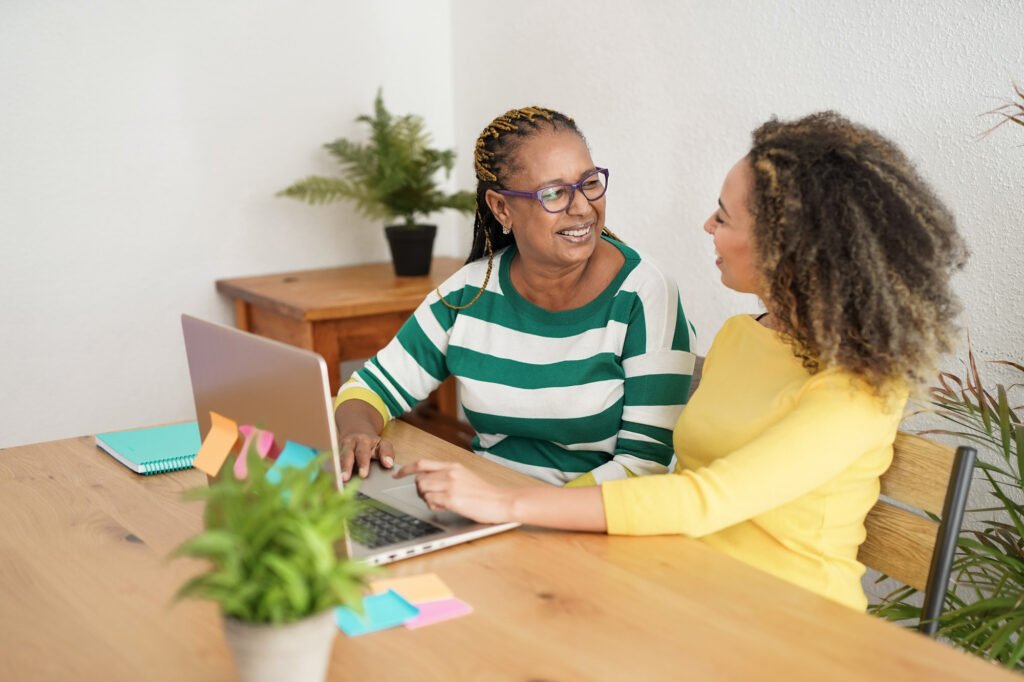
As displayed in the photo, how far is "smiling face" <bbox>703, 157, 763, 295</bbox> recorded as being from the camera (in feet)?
4.48

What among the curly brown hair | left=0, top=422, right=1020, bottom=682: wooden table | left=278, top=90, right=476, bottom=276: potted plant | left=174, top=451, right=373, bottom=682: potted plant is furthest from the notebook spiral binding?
left=278, top=90, right=476, bottom=276: potted plant

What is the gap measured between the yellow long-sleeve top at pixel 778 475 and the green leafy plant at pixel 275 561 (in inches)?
21.4

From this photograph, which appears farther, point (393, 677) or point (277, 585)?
point (393, 677)

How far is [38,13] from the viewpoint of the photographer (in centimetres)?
274

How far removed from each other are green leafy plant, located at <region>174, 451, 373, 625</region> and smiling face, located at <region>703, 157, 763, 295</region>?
781 millimetres

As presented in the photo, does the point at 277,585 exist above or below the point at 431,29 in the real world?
below

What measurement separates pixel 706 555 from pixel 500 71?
230cm

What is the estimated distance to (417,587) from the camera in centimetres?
111

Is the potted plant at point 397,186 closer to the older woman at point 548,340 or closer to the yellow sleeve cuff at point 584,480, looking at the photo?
the older woman at point 548,340

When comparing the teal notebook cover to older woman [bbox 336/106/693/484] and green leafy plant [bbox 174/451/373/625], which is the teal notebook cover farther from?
green leafy plant [bbox 174/451/373/625]

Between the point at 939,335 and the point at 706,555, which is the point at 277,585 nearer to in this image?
the point at 706,555

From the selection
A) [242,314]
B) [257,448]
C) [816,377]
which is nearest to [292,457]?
[257,448]

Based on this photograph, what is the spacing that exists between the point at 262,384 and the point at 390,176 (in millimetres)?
1950

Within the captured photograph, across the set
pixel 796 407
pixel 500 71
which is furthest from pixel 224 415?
pixel 500 71
